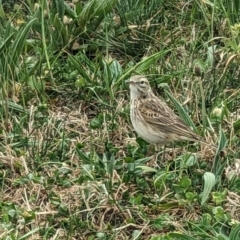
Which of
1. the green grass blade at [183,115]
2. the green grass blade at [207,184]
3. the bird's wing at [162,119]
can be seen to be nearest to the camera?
the green grass blade at [207,184]

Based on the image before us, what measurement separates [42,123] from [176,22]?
2097 millimetres

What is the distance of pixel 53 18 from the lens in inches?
369

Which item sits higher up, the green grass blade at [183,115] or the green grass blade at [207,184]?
the green grass blade at [207,184]

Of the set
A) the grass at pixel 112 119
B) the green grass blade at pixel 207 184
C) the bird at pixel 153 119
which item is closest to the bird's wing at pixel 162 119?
the bird at pixel 153 119

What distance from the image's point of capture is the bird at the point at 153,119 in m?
8.06

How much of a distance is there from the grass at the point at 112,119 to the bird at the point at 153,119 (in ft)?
0.40

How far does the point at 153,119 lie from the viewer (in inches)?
327

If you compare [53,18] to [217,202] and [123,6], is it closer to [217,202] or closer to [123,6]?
[123,6]

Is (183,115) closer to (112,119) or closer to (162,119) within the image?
(162,119)

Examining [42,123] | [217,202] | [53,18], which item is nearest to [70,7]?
[53,18]

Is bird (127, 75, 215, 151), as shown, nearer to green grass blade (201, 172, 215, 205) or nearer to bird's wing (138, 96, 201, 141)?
bird's wing (138, 96, 201, 141)

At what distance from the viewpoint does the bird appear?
8.06 metres

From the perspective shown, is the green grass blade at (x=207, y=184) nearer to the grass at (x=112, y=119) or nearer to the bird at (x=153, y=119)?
the grass at (x=112, y=119)

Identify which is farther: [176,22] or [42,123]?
[176,22]
